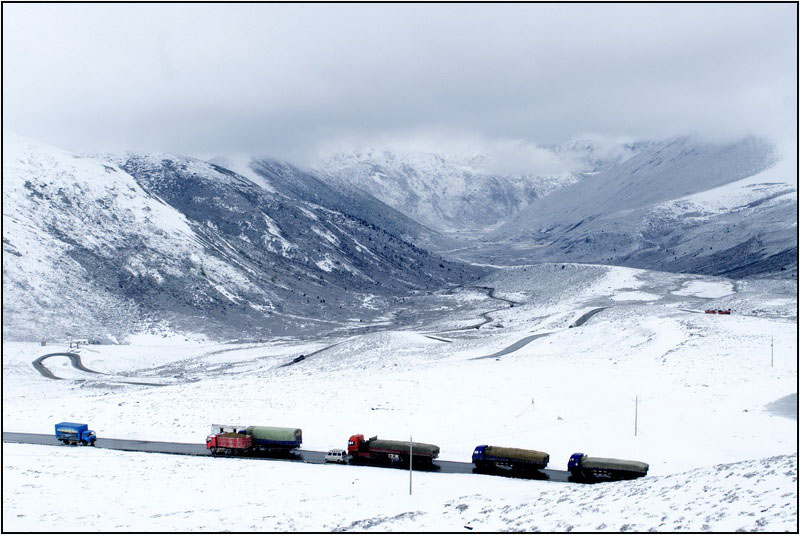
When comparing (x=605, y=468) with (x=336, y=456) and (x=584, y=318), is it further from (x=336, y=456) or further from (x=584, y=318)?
(x=584, y=318)

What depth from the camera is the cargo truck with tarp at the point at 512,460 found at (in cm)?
3894

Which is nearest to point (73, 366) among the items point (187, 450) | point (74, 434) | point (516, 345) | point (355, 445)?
point (74, 434)

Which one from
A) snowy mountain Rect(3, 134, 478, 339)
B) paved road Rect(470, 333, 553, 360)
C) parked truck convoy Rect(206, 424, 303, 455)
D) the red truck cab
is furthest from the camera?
snowy mountain Rect(3, 134, 478, 339)

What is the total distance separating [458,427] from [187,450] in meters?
20.5

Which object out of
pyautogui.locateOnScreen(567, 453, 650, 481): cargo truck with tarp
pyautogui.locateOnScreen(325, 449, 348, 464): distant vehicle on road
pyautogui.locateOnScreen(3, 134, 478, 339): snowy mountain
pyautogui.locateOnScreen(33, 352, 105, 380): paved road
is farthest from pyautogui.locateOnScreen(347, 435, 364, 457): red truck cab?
pyautogui.locateOnScreen(3, 134, 478, 339): snowy mountain

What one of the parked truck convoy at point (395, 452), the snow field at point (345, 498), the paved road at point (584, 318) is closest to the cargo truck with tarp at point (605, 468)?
the parked truck convoy at point (395, 452)

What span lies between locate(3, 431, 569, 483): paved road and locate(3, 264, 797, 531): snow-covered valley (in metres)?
1.27

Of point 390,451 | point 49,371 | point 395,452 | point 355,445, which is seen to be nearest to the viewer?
point 395,452

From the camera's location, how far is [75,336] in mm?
124188

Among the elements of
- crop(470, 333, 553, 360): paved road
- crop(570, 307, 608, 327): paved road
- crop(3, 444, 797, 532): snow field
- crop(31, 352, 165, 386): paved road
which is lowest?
crop(3, 444, 797, 532): snow field

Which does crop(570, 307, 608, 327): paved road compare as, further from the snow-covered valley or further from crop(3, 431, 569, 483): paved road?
crop(3, 431, 569, 483): paved road

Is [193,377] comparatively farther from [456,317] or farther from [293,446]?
[456,317]

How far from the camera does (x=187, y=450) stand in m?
47.3

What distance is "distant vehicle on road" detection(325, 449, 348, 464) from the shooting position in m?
43.1
